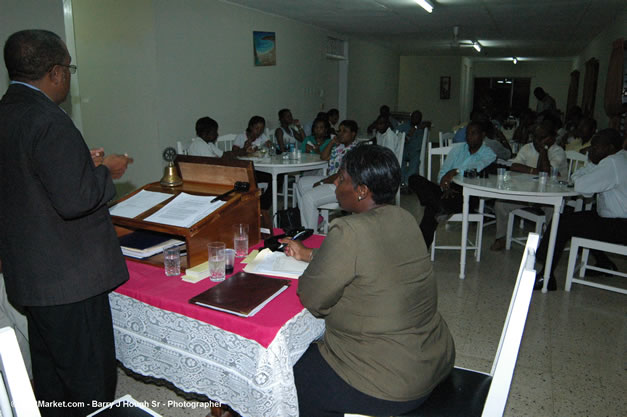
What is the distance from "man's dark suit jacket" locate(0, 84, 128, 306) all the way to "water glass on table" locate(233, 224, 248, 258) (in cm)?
52

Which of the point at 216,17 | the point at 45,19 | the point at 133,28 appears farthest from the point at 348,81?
the point at 45,19

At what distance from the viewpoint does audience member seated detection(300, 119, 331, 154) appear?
18.7 feet

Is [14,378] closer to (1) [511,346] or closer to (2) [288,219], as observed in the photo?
(1) [511,346]

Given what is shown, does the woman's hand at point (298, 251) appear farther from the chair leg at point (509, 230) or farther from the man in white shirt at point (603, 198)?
the chair leg at point (509, 230)

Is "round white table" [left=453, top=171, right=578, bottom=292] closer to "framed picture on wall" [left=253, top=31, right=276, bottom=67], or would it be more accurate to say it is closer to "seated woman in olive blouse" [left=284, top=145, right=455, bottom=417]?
"seated woman in olive blouse" [left=284, top=145, right=455, bottom=417]

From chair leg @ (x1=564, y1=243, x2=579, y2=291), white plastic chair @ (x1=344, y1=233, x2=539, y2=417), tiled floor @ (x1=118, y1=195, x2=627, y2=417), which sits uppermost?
white plastic chair @ (x1=344, y1=233, x2=539, y2=417)

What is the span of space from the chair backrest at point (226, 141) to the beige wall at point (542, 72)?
50.3ft

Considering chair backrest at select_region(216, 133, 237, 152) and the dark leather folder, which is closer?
the dark leather folder

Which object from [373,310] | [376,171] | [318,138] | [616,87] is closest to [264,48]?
[318,138]

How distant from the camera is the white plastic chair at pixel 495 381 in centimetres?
121

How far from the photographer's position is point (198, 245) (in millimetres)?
1730

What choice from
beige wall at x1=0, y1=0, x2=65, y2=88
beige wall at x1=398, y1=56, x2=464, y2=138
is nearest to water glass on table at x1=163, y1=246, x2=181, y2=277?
beige wall at x1=0, y1=0, x2=65, y2=88

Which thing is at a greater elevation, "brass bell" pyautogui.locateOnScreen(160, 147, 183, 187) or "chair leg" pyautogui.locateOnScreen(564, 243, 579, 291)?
"brass bell" pyautogui.locateOnScreen(160, 147, 183, 187)

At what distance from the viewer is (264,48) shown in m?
6.77
